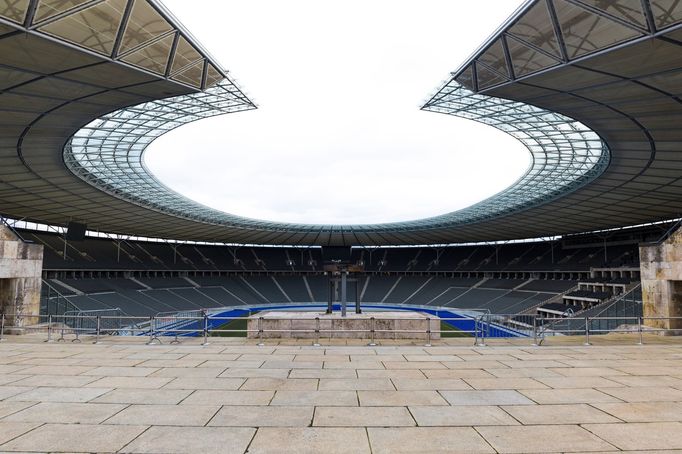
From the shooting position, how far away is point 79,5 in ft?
41.9

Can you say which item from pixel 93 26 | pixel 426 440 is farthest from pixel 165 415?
pixel 93 26

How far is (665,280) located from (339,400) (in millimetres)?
16525

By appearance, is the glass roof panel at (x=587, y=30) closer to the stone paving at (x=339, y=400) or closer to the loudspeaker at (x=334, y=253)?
the stone paving at (x=339, y=400)

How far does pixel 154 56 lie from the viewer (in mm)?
16641

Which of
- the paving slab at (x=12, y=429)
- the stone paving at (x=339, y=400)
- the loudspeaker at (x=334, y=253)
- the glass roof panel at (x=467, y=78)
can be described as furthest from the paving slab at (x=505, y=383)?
the loudspeaker at (x=334, y=253)

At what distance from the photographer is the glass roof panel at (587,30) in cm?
1327

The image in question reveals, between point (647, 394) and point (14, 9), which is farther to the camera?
point (14, 9)

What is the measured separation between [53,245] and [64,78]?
166 feet

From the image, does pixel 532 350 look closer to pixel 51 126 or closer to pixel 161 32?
pixel 161 32

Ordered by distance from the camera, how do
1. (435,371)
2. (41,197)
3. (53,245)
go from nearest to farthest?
1. (435,371)
2. (41,197)
3. (53,245)

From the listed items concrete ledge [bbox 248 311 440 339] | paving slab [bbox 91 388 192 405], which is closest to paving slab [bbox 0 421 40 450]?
paving slab [bbox 91 388 192 405]

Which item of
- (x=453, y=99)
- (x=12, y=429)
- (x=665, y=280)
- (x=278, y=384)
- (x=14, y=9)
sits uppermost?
(x=453, y=99)

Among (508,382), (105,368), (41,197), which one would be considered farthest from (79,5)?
(41,197)

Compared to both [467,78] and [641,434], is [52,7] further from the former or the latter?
[641,434]
